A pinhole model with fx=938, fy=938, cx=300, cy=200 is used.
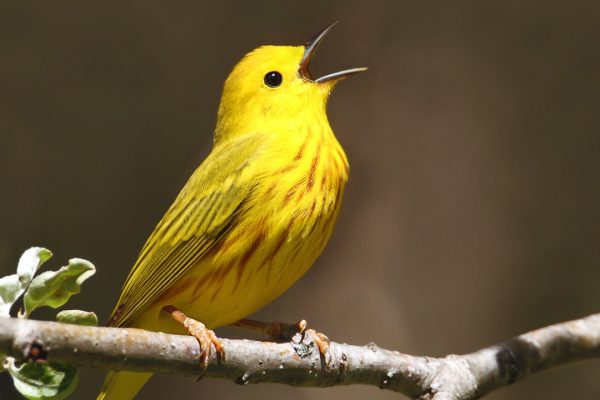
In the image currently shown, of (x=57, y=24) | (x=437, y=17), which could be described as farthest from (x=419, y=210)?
(x=57, y=24)

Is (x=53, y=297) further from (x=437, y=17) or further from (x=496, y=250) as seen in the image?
(x=437, y=17)

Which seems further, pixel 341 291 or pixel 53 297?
pixel 341 291

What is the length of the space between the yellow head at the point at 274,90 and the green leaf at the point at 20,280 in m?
1.63

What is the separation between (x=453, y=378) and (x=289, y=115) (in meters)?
1.31

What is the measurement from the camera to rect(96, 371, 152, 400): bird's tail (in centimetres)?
336

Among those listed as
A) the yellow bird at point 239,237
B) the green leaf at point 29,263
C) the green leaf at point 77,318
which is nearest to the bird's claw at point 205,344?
the yellow bird at point 239,237

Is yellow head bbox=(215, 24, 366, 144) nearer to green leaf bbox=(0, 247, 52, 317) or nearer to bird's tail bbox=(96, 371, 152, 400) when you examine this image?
bird's tail bbox=(96, 371, 152, 400)

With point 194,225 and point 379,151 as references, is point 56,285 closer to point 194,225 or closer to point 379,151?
point 194,225

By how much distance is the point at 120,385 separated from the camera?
3383mm

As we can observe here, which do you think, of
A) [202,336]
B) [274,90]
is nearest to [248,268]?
[202,336]

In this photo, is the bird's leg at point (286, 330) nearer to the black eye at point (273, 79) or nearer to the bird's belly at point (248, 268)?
the bird's belly at point (248, 268)

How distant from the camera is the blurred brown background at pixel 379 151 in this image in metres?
5.09

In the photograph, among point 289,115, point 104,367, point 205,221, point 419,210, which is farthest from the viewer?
point 419,210

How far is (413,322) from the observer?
→ 17.5ft
